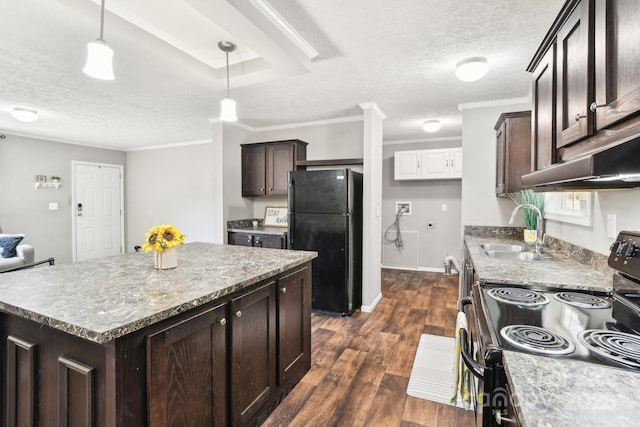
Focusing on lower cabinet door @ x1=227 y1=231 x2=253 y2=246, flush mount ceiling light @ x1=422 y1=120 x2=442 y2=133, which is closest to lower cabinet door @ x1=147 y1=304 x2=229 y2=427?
lower cabinet door @ x1=227 y1=231 x2=253 y2=246

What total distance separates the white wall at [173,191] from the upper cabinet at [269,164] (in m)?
1.60

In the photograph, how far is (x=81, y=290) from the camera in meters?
1.34

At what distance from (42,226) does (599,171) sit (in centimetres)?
742

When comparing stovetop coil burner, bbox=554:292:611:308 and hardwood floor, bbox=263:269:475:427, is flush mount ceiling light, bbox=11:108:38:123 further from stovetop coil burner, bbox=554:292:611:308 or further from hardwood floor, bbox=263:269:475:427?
stovetop coil burner, bbox=554:292:611:308

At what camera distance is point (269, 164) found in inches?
170

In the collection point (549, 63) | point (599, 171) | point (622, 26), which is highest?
point (549, 63)

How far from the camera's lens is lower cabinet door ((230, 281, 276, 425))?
1520mm

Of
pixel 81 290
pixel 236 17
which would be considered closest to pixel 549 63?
pixel 236 17

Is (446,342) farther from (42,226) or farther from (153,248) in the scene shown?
(42,226)

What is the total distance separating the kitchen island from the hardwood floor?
0.94ft

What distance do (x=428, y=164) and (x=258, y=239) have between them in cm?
312

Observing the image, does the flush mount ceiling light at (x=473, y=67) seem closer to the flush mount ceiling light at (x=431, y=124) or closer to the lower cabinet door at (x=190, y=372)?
the flush mount ceiling light at (x=431, y=124)

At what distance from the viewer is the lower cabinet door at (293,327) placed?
1.91m

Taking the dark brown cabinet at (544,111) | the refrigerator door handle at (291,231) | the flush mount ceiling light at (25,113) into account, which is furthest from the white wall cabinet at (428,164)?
the flush mount ceiling light at (25,113)
